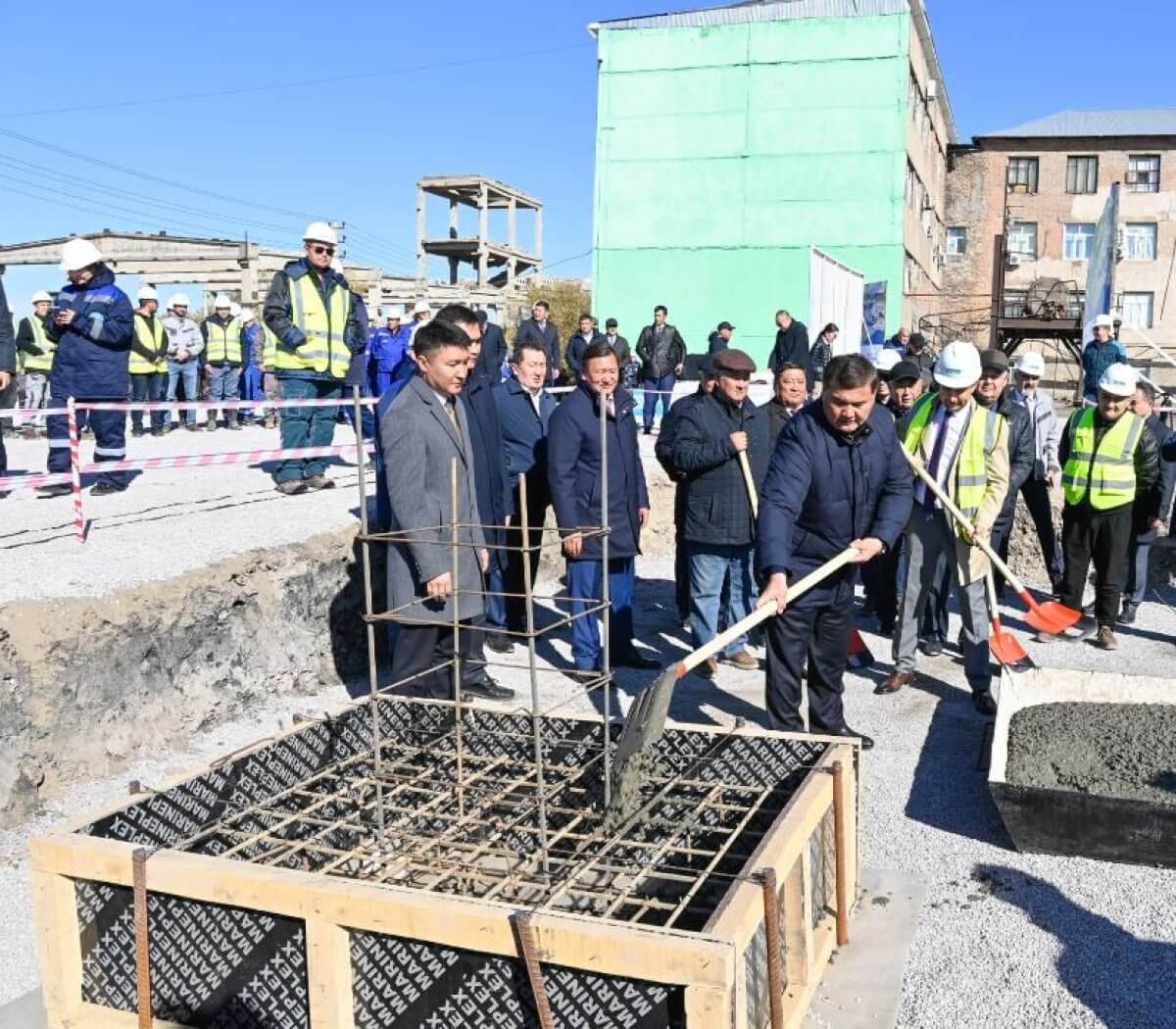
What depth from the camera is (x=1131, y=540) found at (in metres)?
8.23

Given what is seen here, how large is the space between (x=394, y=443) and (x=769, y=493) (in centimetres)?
156

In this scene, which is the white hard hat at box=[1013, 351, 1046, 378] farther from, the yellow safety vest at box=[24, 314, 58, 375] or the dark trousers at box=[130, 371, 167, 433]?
the yellow safety vest at box=[24, 314, 58, 375]

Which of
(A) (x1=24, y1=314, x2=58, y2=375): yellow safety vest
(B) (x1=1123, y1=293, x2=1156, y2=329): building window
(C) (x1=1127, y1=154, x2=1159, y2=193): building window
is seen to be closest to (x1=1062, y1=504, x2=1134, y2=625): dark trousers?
(A) (x1=24, y1=314, x2=58, y2=375): yellow safety vest

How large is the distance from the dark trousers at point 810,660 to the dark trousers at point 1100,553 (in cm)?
321

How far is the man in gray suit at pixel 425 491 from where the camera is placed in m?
4.62

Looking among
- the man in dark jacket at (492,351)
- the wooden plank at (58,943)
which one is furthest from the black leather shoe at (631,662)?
the wooden plank at (58,943)

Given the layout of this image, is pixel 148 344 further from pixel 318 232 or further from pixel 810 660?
pixel 810 660

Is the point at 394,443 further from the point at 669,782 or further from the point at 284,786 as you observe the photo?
the point at 669,782

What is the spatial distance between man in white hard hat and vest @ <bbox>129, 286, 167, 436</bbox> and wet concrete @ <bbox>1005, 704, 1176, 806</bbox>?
11.0m

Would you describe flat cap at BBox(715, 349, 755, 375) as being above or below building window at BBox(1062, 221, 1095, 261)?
below

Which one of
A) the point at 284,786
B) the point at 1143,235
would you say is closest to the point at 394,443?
the point at 284,786

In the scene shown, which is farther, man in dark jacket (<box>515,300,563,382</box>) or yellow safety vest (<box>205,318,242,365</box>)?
yellow safety vest (<box>205,318,242,365</box>)

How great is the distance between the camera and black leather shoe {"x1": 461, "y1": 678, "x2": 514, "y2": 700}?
6137mm

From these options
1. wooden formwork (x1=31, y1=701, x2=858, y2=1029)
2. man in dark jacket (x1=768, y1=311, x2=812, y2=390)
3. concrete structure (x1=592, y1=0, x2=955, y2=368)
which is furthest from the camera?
concrete structure (x1=592, y1=0, x2=955, y2=368)
